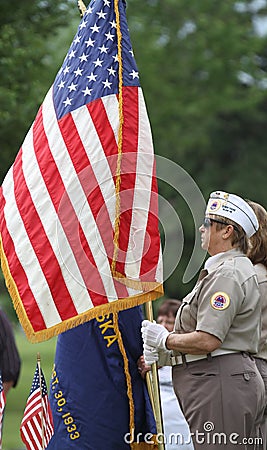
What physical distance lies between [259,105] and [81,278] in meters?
26.7

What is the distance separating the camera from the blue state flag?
6285mm

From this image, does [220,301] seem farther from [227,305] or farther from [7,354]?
[7,354]

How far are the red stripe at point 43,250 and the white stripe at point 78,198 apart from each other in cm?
23

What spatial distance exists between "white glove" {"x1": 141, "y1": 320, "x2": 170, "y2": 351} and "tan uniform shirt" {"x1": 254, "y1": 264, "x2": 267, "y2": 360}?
51cm

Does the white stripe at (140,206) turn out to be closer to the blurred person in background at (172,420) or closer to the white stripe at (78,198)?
the white stripe at (78,198)

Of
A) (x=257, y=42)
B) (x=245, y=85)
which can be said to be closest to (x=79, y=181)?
(x=257, y=42)

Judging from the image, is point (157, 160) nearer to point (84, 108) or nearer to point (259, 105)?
point (84, 108)

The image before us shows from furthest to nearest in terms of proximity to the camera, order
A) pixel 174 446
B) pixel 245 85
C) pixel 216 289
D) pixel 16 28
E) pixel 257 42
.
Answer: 1. pixel 245 85
2. pixel 257 42
3. pixel 16 28
4. pixel 174 446
5. pixel 216 289

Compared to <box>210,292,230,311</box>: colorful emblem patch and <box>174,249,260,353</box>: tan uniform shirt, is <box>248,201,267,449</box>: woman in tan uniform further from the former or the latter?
<box>210,292,230,311</box>: colorful emblem patch

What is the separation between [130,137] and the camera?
6043 mm

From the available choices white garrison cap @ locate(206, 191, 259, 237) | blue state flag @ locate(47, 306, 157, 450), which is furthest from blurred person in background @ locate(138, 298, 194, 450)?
white garrison cap @ locate(206, 191, 259, 237)

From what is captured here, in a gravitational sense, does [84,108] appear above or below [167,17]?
below

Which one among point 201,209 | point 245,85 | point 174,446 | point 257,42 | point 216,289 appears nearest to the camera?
point 216,289

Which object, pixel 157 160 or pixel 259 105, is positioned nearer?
pixel 157 160
